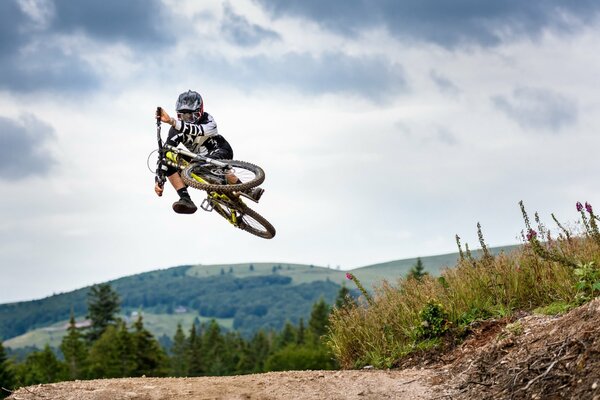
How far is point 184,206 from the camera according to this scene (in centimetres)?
1384

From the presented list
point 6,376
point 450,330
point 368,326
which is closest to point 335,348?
point 368,326

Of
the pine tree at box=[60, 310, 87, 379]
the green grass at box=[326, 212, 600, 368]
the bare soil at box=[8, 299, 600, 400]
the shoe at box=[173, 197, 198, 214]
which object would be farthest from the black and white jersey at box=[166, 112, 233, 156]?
the pine tree at box=[60, 310, 87, 379]

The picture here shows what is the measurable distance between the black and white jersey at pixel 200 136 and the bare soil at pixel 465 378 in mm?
4584

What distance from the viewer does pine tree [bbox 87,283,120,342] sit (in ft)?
317

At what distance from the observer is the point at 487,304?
13883 mm

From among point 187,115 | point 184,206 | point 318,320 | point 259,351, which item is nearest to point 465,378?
point 184,206

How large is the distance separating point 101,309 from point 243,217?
289 ft

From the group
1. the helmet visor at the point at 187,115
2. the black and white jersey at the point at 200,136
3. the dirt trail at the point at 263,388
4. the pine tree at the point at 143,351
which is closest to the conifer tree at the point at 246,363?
the pine tree at the point at 143,351

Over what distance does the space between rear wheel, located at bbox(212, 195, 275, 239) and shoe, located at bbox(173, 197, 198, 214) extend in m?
0.52

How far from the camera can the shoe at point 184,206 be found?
1380cm

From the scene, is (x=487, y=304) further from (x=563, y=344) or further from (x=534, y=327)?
(x=563, y=344)

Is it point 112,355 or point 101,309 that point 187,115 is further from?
point 101,309

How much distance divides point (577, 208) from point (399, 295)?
4.02 m

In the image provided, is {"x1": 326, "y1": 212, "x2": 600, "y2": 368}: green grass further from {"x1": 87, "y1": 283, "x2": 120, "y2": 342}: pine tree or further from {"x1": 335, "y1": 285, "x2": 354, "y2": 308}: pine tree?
{"x1": 87, "y1": 283, "x2": 120, "y2": 342}: pine tree
